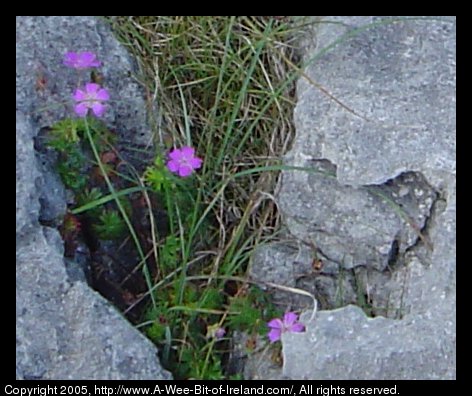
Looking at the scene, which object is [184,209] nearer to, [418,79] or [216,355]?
[216,355]

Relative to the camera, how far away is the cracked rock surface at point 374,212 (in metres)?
2.13

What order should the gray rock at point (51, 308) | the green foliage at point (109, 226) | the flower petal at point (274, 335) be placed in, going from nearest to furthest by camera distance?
the gray rock at point (51, 308)
the flower petal at point (274, 335)
the green foliage at point (109, 226)

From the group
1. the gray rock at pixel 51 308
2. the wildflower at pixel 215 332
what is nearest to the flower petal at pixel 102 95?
the gray rock at pixel 51 308

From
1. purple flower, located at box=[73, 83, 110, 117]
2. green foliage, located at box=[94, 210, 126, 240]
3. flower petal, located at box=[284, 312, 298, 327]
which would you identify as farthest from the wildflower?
purple flower, located at box=[73, 83, 110, 117]

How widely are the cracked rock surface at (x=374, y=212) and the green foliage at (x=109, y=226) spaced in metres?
0.29

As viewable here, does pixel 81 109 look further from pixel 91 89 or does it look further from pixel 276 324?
pixel 276 324

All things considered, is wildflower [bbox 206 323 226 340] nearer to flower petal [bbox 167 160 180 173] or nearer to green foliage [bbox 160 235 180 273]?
green foliage [bbox 160 235 180 273]

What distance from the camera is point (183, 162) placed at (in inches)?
95.0

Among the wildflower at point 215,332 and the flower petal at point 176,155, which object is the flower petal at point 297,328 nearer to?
the wildflower at point 215,332

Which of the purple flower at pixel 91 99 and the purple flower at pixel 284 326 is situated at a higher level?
the purple flower at pixel 91 99

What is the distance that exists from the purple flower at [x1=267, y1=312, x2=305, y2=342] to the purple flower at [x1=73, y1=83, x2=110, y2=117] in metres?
0.57

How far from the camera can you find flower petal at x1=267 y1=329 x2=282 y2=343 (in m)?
2.21
